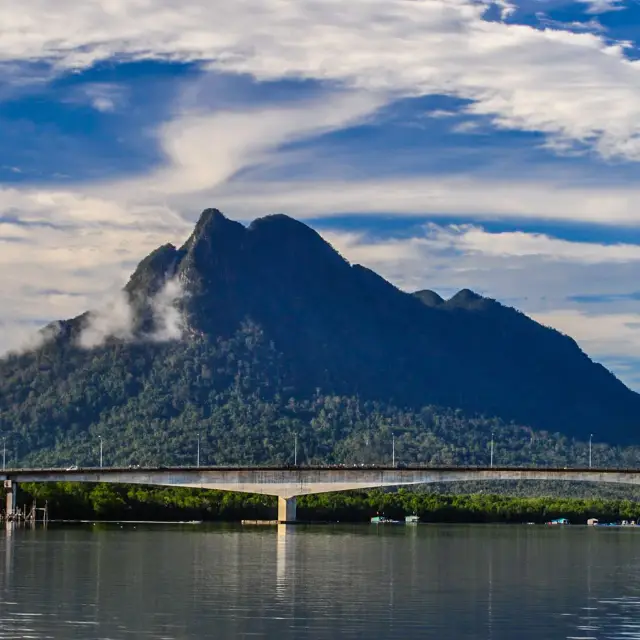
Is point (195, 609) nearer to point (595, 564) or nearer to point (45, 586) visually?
point (45, 586)

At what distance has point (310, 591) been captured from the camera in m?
83.9

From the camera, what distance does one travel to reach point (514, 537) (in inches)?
7106

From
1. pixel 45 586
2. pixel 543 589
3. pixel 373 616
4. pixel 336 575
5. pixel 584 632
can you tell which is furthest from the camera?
pixel 336 575

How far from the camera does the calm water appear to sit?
217 feet

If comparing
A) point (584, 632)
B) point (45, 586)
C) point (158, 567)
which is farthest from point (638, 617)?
point (158, 567)

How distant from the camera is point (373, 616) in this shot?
70875 millimetres

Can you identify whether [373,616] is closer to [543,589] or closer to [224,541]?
[543,589]

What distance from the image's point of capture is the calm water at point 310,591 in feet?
217

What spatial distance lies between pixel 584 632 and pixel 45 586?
33.6m

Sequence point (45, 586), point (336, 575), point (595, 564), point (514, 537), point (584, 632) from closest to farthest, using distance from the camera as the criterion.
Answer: point (584, 632)
point (45, 586)
point (336, 575)
point (595, 564)
point (514, 537)

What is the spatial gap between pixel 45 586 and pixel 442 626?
27261 millimetres

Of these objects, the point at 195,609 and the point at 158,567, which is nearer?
the point at 195,609

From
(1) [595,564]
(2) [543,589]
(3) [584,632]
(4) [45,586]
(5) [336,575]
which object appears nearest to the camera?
(3) [584,632]

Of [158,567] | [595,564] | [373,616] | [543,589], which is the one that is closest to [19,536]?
[158,567]
